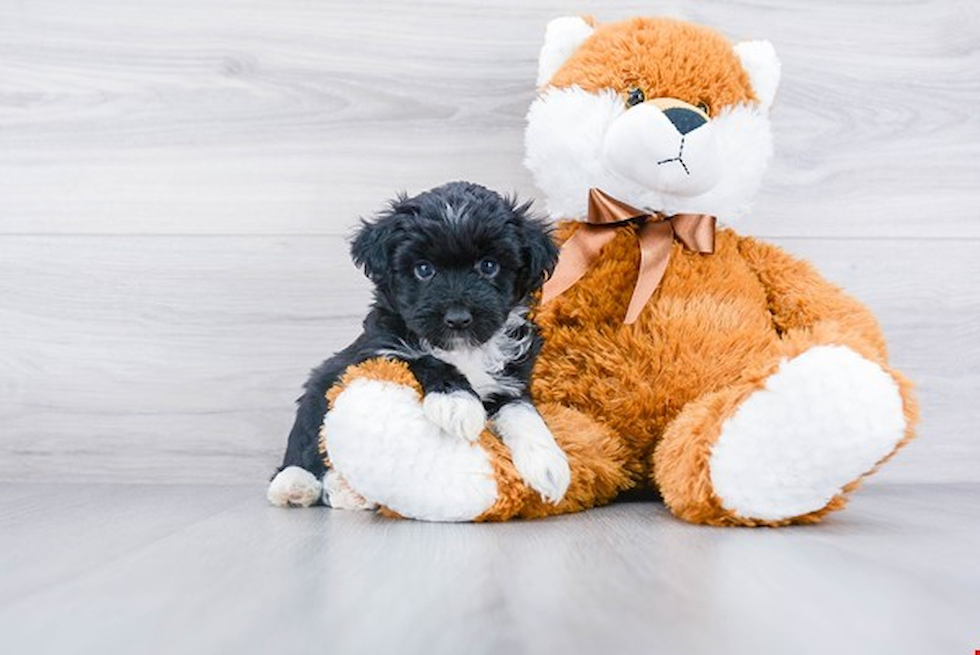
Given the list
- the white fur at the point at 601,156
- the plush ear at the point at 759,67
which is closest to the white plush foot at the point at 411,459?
the white fur at the point at 601,156

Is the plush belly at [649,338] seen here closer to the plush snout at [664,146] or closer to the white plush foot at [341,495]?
the plush snout at [664,146]

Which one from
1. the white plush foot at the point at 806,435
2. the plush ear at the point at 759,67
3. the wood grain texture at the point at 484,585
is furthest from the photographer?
the plush ear at the point at 759,67

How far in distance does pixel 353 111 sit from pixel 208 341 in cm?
48

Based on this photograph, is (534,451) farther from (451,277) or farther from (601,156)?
(601,156)

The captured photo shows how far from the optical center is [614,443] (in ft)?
4.54

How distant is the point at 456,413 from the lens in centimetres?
117

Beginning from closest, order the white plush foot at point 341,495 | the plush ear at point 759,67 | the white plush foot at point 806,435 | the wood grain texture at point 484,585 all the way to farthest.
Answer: the wood grain texture at point 484,585
the white plush foot at point 806,435
the white plush foot at point 341,495
the plush ear at point 759,67

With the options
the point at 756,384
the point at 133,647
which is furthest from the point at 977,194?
the point at 133,647

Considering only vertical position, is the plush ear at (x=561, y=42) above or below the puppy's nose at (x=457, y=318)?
above

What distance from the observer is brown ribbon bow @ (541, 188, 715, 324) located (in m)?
1.39

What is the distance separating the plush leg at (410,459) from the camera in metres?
1.18

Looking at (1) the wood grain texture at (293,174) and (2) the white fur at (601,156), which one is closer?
(2) the white fur at (601,156)

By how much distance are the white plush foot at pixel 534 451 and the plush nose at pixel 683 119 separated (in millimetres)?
435

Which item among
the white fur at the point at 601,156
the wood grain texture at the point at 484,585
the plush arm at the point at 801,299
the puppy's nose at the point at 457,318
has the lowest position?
the wood grain texture at the point at 484,585
